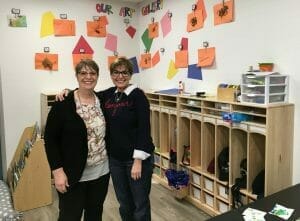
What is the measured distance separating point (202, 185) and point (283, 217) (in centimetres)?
150

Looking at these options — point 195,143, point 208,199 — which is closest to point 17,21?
point 195,143

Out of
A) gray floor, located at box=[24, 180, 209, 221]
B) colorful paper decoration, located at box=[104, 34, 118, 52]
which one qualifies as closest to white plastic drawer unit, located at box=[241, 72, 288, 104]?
gray floor, located at box=[24, 180, 209, 221]

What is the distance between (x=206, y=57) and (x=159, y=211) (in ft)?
5.15

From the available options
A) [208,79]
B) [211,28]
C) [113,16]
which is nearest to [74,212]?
[208,79]

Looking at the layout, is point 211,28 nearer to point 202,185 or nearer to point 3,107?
point 202,185

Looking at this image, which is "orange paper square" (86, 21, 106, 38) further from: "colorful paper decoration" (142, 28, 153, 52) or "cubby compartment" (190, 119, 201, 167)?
"cubby compartment" (190, 119, 201, 167)

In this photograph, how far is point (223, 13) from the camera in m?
2.81

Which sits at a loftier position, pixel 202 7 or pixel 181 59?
pixel 202 7

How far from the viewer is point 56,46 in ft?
12.3

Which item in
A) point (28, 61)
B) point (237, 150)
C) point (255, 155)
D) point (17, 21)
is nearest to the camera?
point (255, 155)

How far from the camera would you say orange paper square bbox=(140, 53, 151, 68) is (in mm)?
4113

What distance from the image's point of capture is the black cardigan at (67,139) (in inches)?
67.7

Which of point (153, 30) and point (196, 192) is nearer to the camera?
point (196, 192)

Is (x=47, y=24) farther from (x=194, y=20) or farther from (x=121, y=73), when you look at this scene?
(x=121, y=73)
